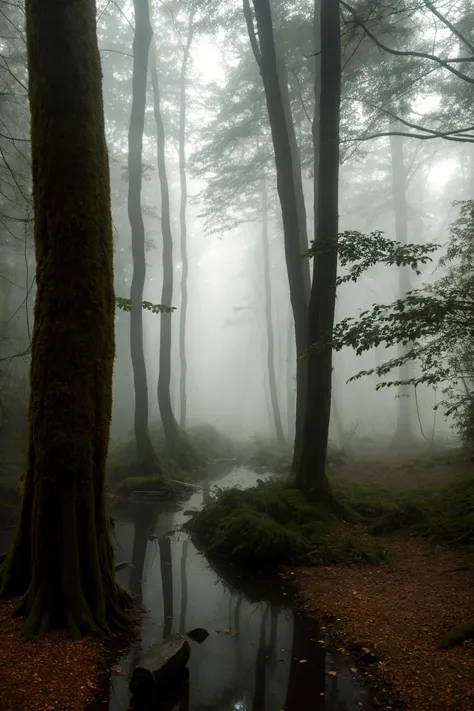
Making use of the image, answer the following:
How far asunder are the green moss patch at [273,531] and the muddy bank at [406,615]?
0.40 metres

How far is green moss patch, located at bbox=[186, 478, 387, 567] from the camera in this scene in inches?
296

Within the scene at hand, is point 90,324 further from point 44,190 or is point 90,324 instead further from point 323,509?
point 323,509

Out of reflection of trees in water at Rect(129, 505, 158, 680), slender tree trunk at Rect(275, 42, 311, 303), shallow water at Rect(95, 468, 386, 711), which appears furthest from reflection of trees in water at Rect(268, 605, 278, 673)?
slender tree trunk at Rect(275, 42, 311, 303)

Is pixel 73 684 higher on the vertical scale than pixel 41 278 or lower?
lower

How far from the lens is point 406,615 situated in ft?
17.3

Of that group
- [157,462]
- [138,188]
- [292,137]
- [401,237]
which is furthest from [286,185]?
[401,237]

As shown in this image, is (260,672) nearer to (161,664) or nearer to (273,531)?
(161,664)

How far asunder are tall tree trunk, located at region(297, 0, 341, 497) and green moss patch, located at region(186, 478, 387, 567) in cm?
67

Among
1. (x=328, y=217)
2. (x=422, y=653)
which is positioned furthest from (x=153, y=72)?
(x=422, y=653)

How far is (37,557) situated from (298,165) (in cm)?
1401

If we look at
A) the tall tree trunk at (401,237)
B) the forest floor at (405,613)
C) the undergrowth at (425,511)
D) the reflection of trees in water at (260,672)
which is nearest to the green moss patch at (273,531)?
the forest floor at (405,613)

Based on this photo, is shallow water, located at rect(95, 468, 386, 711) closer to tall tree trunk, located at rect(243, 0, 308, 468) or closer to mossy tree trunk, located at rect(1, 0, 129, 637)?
mossy tree trunk, located at rect(1, 0, 129, 637)

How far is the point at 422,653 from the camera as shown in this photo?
4.43 metres

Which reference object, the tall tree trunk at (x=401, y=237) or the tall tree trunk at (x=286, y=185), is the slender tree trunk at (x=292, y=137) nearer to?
the tall tree trunk at (x=286, y=185)
